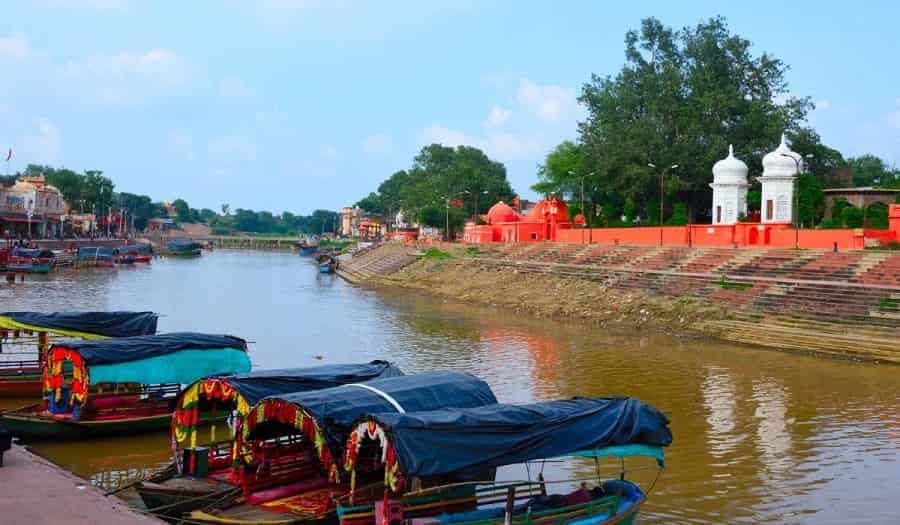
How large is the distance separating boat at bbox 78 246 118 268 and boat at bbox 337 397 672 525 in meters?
67.2

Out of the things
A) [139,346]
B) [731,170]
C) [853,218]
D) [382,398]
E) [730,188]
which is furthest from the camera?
[730,188]

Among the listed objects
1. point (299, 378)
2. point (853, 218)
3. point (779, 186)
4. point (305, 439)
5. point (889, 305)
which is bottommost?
point (305, 439)

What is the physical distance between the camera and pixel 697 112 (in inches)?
2184

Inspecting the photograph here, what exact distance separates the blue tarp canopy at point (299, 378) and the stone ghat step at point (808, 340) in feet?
59.8

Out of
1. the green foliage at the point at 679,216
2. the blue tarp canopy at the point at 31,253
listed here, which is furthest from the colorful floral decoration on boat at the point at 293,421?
the blue tarp canopy at the point at 31,253

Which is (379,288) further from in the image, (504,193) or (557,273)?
(504,193)

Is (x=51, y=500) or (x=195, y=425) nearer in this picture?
(x=51, y=500)

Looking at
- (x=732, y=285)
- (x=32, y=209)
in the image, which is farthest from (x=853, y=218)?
(x=32, y=209)

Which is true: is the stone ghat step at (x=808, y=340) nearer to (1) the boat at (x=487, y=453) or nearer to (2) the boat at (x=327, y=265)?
(1) the boat at (x=487, y=453)

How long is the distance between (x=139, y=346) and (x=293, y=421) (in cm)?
681

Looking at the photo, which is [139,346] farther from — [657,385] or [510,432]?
[657,385]

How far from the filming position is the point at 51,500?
12.2 meters

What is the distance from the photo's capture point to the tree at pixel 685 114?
180ft

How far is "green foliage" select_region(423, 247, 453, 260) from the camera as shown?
2596 inches
